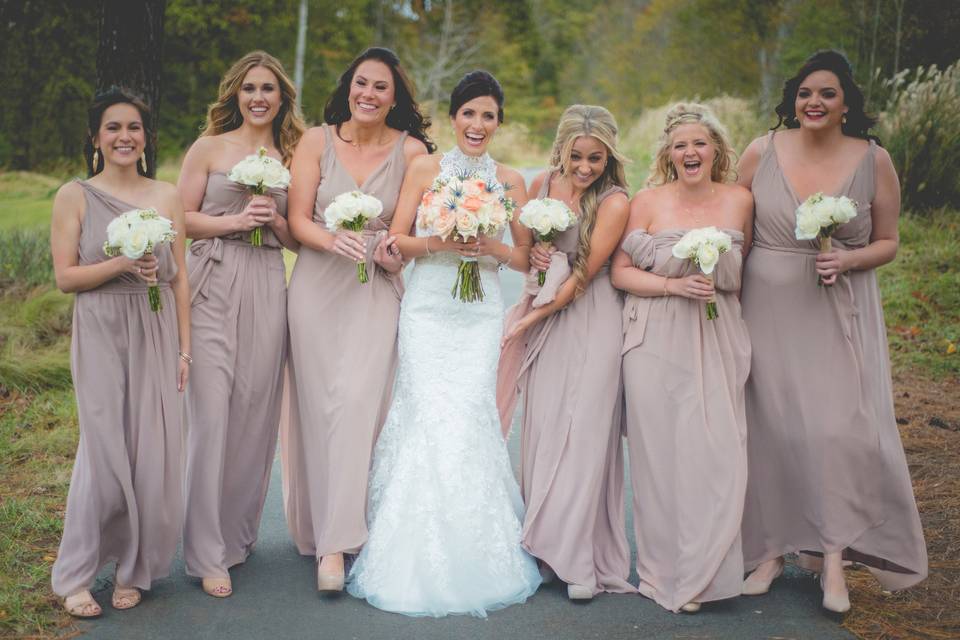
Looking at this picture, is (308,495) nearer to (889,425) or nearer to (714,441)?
(714,441)

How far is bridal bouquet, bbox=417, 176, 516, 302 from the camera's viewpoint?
16.3 ft

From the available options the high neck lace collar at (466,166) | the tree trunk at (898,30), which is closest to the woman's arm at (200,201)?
the high neck lace collar at (466,166)

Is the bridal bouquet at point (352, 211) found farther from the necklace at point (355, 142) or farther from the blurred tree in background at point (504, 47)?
the blurred tree in background at point (504, 47)

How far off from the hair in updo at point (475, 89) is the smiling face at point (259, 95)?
1.05m

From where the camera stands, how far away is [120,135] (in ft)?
15.6

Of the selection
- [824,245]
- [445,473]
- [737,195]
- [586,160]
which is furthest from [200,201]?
[824,245]

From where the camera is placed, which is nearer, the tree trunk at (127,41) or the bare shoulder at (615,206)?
the bare shoulder at (615,206)

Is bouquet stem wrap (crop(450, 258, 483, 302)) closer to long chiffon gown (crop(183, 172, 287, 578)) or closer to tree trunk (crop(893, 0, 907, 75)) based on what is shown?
long chiffon gown (crop(183, 172, 287, 578))

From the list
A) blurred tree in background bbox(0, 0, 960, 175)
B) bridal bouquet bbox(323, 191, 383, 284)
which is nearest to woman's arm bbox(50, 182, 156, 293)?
bridal bouquet bbox(323, 191, 383, 284)

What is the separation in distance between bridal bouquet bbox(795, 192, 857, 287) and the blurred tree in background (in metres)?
5.74

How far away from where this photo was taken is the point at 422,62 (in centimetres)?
4631

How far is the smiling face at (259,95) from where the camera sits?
536cm

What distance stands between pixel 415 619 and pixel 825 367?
2.57 meters

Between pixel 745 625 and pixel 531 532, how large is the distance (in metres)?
1.21
